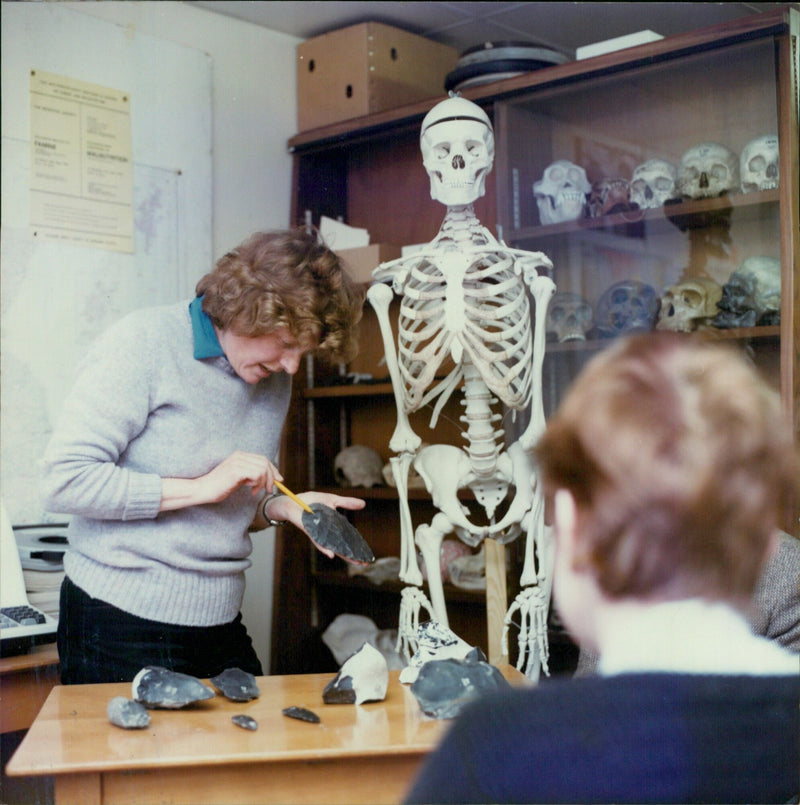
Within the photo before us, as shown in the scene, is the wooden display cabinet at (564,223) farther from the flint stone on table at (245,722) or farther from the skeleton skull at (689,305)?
the flint stone on table at (245,722)

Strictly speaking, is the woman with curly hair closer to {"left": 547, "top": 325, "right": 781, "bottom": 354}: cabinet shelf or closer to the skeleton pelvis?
the skeleton pelvis

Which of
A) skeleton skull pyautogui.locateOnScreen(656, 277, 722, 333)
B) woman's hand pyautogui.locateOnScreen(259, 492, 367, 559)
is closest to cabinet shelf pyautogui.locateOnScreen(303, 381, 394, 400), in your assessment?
woman's hand pyautogui.locateOnScreen(259, 492, 367, 559)

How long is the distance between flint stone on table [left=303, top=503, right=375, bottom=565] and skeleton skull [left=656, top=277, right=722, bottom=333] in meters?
0.86

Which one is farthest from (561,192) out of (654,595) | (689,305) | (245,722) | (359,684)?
(654,595)

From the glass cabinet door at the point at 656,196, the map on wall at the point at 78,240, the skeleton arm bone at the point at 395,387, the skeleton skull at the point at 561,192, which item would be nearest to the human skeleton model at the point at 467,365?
the skeleton arm bone at the point at 395,387

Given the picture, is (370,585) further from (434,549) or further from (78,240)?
(78,240)

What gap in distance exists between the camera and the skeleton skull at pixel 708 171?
6.20 feet

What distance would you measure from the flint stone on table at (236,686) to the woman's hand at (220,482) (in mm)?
273

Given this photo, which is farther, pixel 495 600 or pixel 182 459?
pixel 495 600

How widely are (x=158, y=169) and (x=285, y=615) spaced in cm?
103

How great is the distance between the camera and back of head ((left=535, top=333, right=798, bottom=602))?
66 cm

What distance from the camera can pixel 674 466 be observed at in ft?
2.16

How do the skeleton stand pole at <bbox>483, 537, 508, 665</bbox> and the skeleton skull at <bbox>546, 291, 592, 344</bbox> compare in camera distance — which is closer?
the skeleton stand pole at <bbox>483, 537, 508, 665</bbox>

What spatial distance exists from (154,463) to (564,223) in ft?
3.04
